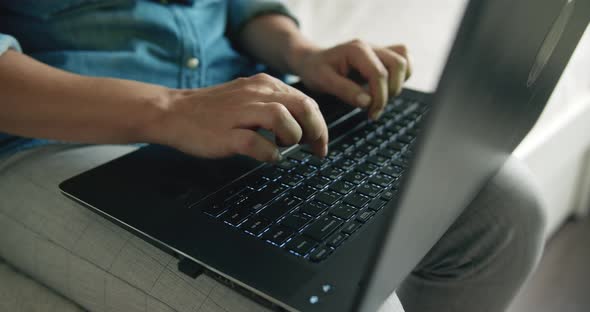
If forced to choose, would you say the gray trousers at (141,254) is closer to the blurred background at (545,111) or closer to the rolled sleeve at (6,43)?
the rolled sleeve at (6,43)

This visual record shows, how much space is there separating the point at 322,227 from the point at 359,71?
10.9 inches

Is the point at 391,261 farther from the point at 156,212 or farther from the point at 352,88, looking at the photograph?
the point at 352,88

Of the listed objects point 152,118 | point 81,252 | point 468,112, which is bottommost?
point 81,252

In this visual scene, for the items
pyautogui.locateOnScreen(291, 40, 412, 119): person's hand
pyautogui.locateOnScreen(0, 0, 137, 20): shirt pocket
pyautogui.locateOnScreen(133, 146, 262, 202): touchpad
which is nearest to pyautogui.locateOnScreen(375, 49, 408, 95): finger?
pyautogui.locateOnScreen(291, 40, 412, 119): person's hand

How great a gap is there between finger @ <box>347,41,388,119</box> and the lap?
0.86ft

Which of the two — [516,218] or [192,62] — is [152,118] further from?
[516,218]

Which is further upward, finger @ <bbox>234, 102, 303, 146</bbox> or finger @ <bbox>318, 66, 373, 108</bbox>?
finger @ <bbox>234, 102, 303, 146</bbox>

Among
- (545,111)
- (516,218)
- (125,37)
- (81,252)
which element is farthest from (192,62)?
(545,111)

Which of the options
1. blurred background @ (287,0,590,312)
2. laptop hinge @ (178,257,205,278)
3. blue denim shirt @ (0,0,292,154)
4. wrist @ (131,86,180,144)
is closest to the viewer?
laptop hinge @ (178,257,205,278)

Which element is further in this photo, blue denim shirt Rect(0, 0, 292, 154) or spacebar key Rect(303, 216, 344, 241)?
blue denim shirt Rect(0, 0, 292, 154)

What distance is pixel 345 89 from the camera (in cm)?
60

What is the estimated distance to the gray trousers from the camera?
1.35 feet

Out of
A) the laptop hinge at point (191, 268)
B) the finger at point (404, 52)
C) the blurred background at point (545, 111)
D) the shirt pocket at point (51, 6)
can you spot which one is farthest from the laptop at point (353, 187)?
the blurred background at point (545, 111)

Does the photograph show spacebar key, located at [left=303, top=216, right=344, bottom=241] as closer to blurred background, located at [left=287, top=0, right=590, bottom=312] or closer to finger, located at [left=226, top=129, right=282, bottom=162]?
finger, located at [left=226, top=129, right=282, bottom=162]
